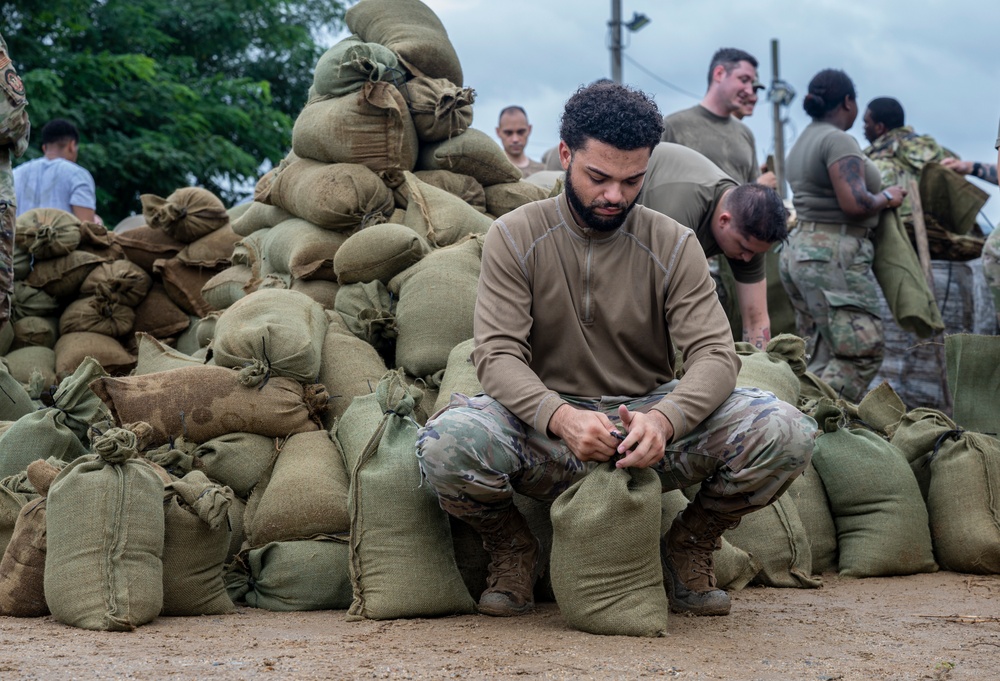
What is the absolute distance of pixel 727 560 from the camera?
3.82 meters

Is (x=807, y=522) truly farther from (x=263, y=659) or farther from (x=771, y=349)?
(x=263, y=659)

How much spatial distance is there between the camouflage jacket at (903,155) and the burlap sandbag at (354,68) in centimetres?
346

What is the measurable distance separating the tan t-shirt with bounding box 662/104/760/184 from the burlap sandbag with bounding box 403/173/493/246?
136cm

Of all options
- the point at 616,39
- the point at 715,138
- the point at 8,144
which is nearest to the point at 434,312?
the point at 8,144

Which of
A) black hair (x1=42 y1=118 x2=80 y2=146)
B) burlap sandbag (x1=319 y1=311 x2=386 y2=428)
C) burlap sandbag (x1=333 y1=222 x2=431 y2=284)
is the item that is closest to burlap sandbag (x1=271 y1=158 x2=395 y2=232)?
burlap sandbag (x1=333 y1=222 x2=431 y2=284)

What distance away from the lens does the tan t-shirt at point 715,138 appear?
6273 mm

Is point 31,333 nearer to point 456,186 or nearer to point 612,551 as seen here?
point 456,186

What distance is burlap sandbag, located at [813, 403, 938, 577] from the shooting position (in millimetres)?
4211

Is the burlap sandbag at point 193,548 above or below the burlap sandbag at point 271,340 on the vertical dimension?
below

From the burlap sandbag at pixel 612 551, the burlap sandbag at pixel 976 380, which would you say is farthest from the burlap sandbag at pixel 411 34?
the burlap sandbag at pixel 612 551

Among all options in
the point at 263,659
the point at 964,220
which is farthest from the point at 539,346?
the point at 964,220

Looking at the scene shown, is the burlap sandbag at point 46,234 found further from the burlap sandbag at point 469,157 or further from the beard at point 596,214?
the beard at point 596,214

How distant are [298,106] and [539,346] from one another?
1792 centimetres

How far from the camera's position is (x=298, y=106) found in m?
20.6
